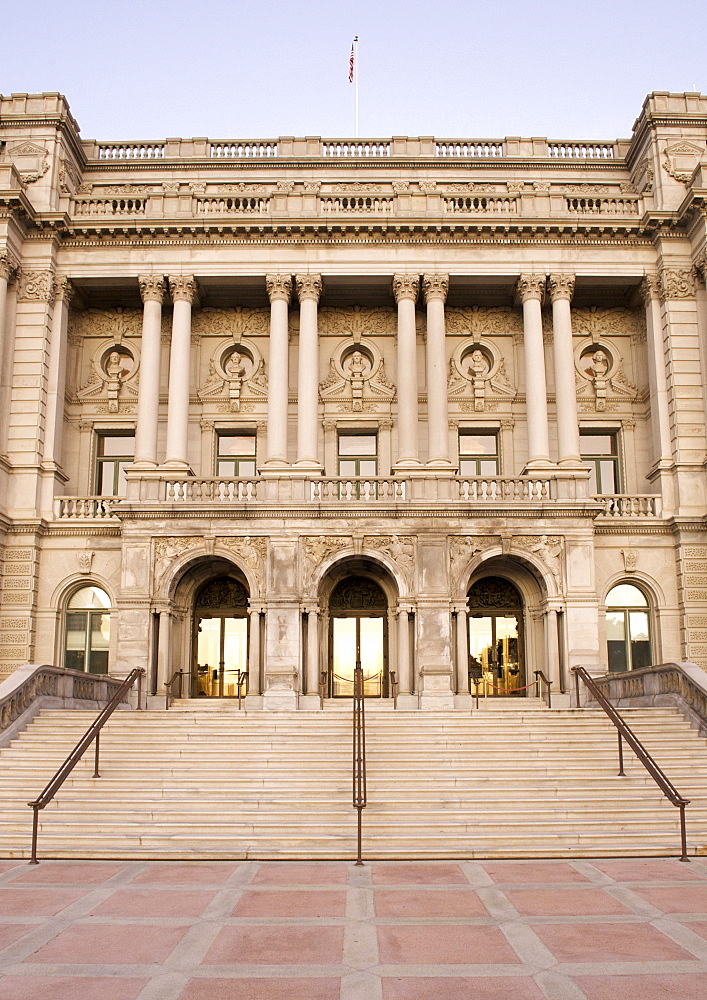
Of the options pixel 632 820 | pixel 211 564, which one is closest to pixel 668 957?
pixel 632 820

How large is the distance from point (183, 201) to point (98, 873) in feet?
80.2

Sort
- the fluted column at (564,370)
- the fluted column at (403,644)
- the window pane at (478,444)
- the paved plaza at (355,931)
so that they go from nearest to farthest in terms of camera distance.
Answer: the paved plaza at (355,931)
the fluted column at (403,644)
the fluted column at (564,370)
the window pane at (478,444)

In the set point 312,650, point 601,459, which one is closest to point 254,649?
point 312,650

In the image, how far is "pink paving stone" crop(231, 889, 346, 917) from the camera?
33.5ft

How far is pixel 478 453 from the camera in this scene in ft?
107

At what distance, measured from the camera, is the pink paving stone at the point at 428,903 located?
10.2 metres

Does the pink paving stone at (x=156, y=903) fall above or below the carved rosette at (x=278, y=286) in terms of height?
below

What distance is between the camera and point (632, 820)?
14688mm

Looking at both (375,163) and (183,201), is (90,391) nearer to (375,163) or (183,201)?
(183,201)

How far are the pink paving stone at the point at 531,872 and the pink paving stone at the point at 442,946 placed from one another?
258cm

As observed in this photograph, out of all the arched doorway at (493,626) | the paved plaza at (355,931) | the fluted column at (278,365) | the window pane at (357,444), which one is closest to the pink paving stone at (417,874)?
the paved plaza at (355,931)

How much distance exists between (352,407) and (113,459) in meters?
8.54

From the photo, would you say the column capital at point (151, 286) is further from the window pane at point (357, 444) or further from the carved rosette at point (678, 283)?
the carved rosette at point (678, 283)

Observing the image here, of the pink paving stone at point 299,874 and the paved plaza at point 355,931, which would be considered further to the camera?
the pink paving stone at point 299,874
